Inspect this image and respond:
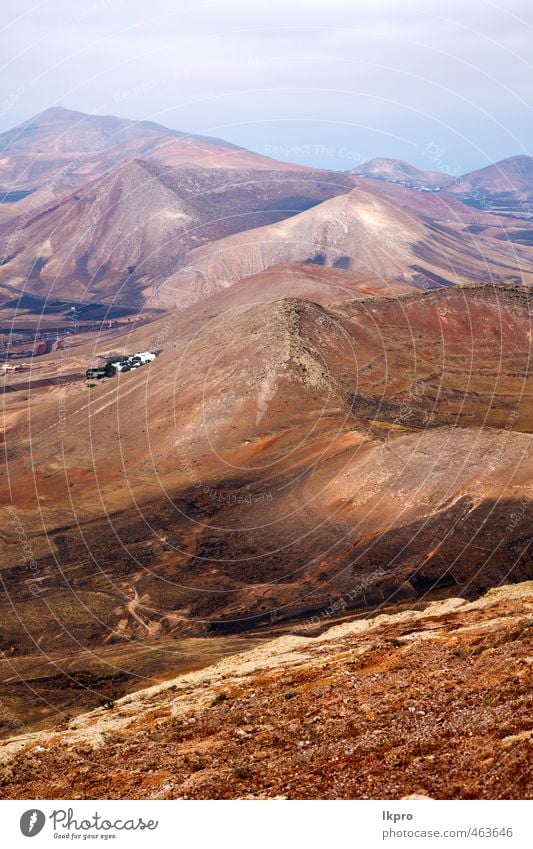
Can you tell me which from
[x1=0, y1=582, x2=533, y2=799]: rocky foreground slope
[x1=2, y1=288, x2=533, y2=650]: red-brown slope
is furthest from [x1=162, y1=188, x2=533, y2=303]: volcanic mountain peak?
[x1=0, y1=582, x2=533, y2=799]: rocky foreground slope

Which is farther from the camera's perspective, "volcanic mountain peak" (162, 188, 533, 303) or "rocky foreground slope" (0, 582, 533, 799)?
"volcanic mountain peak" (162, 188, 533, 303)

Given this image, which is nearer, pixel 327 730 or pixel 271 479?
pixel 327 730

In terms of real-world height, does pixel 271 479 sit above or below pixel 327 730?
above

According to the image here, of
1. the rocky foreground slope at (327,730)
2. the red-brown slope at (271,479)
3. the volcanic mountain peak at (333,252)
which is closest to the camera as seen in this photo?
the rocky foreground slope at (327,730)

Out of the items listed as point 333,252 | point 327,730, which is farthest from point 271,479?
point 333,252

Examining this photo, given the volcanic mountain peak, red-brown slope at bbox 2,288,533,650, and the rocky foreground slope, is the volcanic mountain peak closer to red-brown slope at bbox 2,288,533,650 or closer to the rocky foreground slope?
red-brown slope at bbox 2,288,533,650

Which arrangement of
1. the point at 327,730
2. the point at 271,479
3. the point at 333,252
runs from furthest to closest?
the point at 333,252
the point at 271,479
the point at 327,730

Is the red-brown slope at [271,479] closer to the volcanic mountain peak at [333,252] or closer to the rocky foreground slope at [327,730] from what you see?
the rocky foreground slope at [327,730]

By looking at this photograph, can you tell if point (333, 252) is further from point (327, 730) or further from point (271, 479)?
point (327, 730)

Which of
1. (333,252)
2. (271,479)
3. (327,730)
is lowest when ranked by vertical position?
(327,730)

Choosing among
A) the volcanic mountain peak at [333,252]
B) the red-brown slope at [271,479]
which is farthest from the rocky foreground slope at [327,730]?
the volcanic mountain peak at [333,252]
